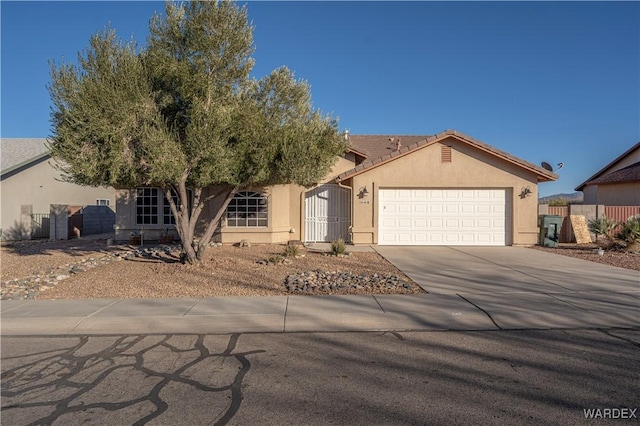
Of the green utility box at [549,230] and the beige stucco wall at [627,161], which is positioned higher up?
the beige stucco wall at [627,161]

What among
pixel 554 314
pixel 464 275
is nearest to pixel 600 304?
pixel 554 314

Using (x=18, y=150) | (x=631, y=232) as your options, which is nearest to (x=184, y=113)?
(x=631, y=232)

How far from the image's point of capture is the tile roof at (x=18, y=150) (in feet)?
81.1

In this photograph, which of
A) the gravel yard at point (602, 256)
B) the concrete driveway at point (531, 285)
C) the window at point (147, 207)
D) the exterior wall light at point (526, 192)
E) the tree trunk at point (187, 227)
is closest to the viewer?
the concrete driveway at point (531, 285)

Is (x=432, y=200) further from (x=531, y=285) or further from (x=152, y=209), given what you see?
(x=152, y=209)

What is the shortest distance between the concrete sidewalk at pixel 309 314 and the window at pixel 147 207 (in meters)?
9.54

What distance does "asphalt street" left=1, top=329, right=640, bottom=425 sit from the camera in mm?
3818

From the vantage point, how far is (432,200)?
16.5m

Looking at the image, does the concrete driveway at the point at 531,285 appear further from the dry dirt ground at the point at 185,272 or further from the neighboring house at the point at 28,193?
the neighboring house at the point at 28,193

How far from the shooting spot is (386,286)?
29.4 feet

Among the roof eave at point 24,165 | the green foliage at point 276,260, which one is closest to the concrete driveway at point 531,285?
the green foliage at point 276,260

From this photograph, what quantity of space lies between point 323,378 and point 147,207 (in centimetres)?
1483

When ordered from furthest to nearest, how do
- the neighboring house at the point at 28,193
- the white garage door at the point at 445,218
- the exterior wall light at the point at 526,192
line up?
the neighboring house at the point at 28,193, the white garage door at the point at 445,218, the exterior wall light at the point at 526,192

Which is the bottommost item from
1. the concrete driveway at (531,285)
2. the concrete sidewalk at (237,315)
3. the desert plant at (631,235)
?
the concrete sidewalk at (237,315)
